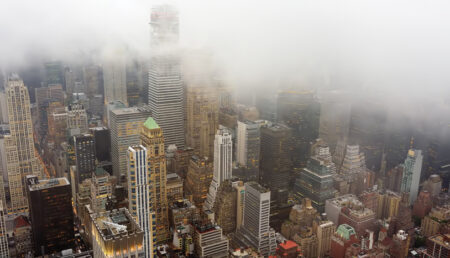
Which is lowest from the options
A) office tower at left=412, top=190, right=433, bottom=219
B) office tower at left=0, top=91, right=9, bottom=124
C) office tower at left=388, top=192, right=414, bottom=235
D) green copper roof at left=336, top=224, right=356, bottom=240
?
green copper roof at left=336, top=224, right=356, bottom=240

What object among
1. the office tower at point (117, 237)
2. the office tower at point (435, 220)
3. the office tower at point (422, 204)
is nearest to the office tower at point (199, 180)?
the office tower at point (422, 204)

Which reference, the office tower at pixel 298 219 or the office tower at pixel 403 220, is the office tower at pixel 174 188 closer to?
the office tower at pixel 298 219

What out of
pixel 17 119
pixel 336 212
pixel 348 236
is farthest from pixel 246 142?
pixel 17 119

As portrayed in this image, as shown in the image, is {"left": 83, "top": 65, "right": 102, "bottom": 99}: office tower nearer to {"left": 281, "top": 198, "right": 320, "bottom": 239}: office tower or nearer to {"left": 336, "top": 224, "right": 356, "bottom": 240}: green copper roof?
{"left": 281, "top": 198, "right": 320, "bottom": 239}: office tower

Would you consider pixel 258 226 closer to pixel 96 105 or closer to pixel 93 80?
pixel 96 105

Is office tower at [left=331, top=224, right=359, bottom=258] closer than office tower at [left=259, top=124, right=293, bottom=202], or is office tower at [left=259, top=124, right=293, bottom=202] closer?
office tower at [left=331, top=224, right=359, bottom=258]

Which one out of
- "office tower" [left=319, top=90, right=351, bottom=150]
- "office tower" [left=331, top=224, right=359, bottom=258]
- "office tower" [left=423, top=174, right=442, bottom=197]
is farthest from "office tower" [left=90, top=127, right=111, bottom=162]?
"office tower" [left=423, top=174, right=442, bottom=197]

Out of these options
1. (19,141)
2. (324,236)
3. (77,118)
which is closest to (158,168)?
(324,236)
